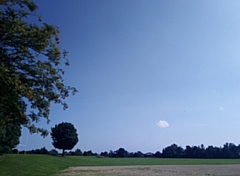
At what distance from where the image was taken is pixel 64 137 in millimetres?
80250

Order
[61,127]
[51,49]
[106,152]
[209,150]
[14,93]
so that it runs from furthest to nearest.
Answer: [106,152], [209,150], [61,127], [51,49], [14,93]

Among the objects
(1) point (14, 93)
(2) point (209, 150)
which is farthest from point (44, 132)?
(2) point (209, 150)

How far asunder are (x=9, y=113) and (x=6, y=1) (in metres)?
3.42

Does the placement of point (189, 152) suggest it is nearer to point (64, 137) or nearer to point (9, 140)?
point (64, 137)

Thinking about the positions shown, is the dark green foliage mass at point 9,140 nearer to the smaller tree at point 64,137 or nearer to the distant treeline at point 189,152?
the smaller tree at point 64,137

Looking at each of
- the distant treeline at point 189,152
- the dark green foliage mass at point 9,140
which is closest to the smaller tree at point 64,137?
the dark green foliage mass at point 9,140

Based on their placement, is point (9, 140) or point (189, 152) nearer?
point (9, 140)

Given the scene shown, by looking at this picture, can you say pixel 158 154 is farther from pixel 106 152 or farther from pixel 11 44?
pixel 11 44

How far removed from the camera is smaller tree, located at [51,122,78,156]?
8025 centimetres

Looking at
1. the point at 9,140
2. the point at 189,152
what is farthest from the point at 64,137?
the point at 189,152

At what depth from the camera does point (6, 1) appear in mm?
8297

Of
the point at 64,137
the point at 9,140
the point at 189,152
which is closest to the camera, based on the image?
the point at 9,140

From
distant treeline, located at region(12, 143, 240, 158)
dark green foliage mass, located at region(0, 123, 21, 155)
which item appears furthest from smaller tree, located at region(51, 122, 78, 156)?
distant treeline, located at region(12, 143, 240, 158)

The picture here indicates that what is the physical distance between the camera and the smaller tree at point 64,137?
263 ft
